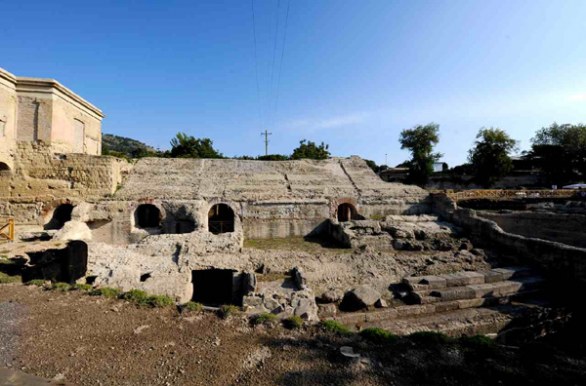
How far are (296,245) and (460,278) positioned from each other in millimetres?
6587

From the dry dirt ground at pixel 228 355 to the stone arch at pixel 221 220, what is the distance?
30.3 feet

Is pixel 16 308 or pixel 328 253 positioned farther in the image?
pixel 328 253

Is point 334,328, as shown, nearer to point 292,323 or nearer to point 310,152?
point 292,323

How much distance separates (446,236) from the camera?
44.4 feet

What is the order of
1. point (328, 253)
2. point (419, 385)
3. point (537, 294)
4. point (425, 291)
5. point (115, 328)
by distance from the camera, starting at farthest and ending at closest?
point (328, 253) < point (537, 294) < point (425, 291) < point (115, 328) < point (419, 385)

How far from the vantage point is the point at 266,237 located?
571 inches

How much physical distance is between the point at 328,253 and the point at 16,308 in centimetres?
935

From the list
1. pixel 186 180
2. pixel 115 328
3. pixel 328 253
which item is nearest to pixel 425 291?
pixel 328 253

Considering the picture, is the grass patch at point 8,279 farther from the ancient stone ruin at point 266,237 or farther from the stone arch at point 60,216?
the stone arch at point 60,216

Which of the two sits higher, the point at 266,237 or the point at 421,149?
the point at 421,149

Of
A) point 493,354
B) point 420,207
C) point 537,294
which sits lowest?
point 537,294

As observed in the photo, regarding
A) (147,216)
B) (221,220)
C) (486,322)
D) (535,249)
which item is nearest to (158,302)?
(486,322)

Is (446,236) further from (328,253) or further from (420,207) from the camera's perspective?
(328,253)

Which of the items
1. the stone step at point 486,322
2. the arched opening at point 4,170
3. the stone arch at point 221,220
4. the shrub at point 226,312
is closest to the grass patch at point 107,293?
the shrub at point 226,312
